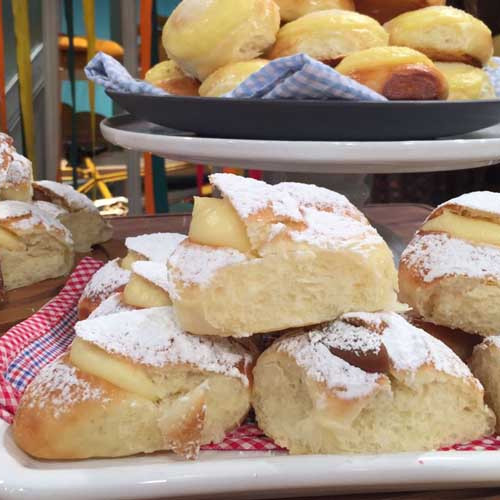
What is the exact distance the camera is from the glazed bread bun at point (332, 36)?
77 centimetres

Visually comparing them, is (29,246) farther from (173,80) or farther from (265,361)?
(265,361)

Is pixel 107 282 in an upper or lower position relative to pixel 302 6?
lower

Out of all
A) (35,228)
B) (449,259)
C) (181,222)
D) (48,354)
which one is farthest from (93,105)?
(449,259)

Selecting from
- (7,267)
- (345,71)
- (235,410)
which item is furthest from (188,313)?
(7,267)

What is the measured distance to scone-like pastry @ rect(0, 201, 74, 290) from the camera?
0.93m

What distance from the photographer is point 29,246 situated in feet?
3.09

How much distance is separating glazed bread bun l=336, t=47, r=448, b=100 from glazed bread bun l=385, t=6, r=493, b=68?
3.8 inches

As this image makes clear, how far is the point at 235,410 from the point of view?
0.51 meters

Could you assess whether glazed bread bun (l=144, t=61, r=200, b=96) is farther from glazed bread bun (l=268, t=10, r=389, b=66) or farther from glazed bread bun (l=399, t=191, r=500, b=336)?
glazed bread bun (l=399, t=191, r=500, b=336)

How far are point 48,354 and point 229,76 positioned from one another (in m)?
0.35

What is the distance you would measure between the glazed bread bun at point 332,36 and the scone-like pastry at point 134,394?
0.40 metres

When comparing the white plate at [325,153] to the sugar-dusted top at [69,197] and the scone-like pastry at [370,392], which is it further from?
the sugar-dusted top at [69,197]

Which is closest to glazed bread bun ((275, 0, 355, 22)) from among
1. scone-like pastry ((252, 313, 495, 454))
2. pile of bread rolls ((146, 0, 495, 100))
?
pile of bread rolls ((146, 0, 495, 100))

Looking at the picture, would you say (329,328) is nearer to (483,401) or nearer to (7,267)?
(483,401)
